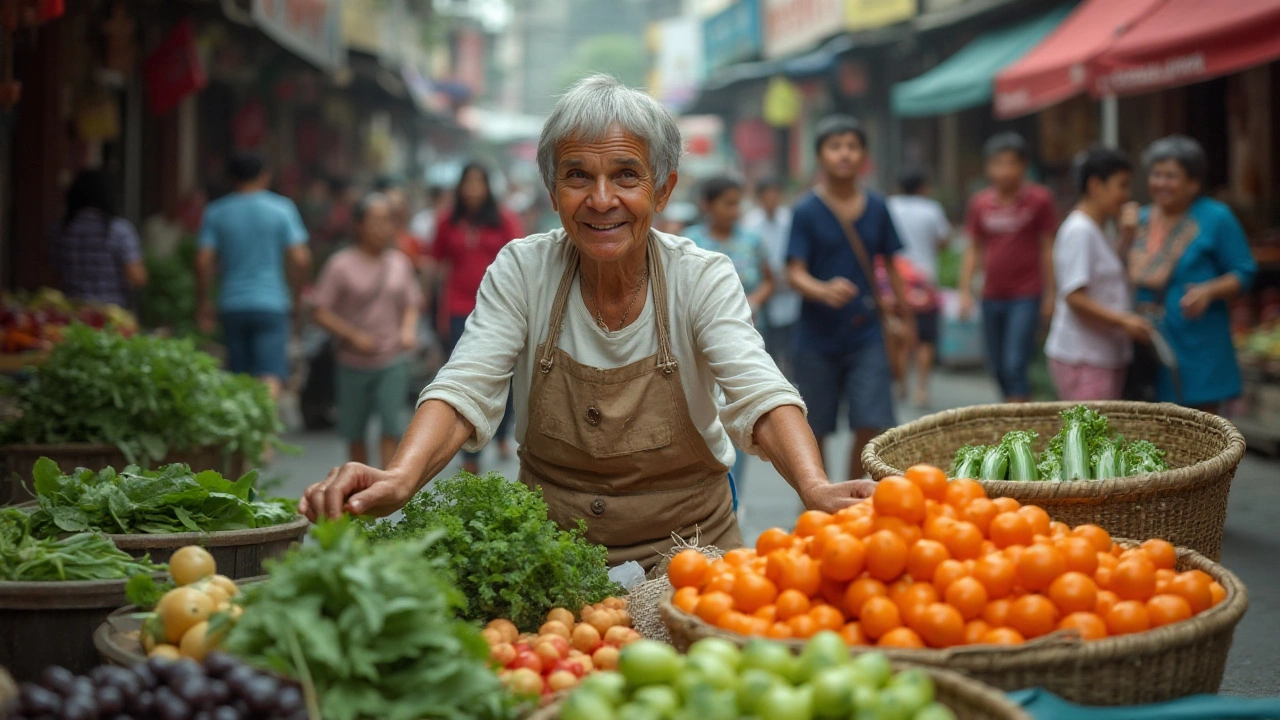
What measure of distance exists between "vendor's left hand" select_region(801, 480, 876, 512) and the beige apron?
519mm

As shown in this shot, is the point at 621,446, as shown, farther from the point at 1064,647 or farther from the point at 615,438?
the point at 1064,647

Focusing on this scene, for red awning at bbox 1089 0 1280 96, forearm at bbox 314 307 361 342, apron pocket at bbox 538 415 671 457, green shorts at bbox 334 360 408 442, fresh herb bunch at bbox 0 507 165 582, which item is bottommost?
green shorts at bbox 334 360 408 442

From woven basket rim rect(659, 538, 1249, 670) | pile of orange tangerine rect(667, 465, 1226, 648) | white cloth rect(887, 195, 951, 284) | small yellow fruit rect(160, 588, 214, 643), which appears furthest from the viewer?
white cloth rect(887, 195, 951, 284)

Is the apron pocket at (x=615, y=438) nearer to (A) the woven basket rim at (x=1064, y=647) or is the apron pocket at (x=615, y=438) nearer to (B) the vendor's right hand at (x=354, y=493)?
(B) the vendor's right hand at (x=354, y=493)

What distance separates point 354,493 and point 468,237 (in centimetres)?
651

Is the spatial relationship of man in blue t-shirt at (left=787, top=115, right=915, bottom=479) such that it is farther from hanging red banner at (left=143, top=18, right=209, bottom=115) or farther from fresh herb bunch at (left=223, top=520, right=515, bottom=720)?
hanging red banner at (left=143, top=18, right=209, bottom=115)

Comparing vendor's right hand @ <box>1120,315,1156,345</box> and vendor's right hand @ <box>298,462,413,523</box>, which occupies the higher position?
vendor's right hand @ <box>1120,315,1156,345</box>

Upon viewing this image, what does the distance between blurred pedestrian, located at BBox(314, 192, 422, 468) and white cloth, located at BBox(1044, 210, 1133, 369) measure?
3.85 m

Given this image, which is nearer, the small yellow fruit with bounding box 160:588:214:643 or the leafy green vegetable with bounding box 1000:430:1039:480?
the small yellow fruit with bounding box 160:588:214:643

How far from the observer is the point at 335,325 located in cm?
827

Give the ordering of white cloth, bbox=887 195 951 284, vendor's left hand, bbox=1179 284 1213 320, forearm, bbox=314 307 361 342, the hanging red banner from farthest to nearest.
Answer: white cloth, bbox=887 195 951 284, the hanging red banner, forearm, bbox=314 307 361 342, vendor's left hand, bbox=1179 284 1213 320

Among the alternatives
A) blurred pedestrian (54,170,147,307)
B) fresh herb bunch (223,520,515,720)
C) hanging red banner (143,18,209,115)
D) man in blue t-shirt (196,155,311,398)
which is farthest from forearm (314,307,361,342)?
fresh herb bunch (223,520,515,720)

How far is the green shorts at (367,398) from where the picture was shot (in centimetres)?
836

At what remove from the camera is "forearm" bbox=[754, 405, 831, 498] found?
3.14 m
